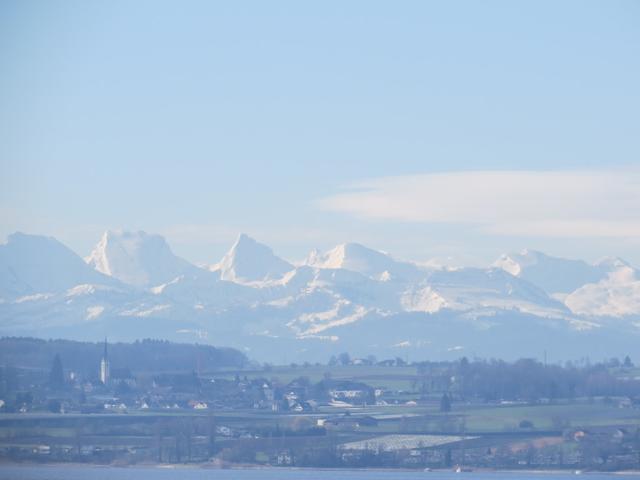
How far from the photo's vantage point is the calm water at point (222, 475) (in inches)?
3794

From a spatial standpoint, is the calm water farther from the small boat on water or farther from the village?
the village

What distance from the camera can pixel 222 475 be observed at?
10031cm

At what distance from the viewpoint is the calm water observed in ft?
316

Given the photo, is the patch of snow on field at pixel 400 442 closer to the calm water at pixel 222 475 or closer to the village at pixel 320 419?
the village at pixel 320 419

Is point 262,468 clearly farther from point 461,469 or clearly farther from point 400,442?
point 461,469

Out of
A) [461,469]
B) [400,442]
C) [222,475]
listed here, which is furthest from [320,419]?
[222,475]

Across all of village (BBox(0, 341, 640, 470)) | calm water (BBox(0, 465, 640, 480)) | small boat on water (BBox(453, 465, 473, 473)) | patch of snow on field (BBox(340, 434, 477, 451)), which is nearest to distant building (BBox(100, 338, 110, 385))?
village (BBox(0, 341, 640, 470))

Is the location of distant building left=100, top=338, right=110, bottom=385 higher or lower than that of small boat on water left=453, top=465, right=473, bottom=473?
higher

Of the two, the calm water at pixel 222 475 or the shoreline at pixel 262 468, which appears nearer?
the calm water at pixel 222 475

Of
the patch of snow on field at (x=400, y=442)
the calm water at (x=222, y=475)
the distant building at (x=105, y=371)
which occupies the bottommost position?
the calm water at (x=222, y=475)

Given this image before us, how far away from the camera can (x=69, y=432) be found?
115 m

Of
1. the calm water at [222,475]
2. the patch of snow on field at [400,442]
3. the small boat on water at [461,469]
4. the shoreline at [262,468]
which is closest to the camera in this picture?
the calm water at [222,475]

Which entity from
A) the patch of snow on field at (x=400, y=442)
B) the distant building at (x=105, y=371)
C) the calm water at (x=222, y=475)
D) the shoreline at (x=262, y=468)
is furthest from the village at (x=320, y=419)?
the calm water at (x=222, y=475)

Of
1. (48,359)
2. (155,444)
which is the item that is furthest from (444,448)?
(48,359)
